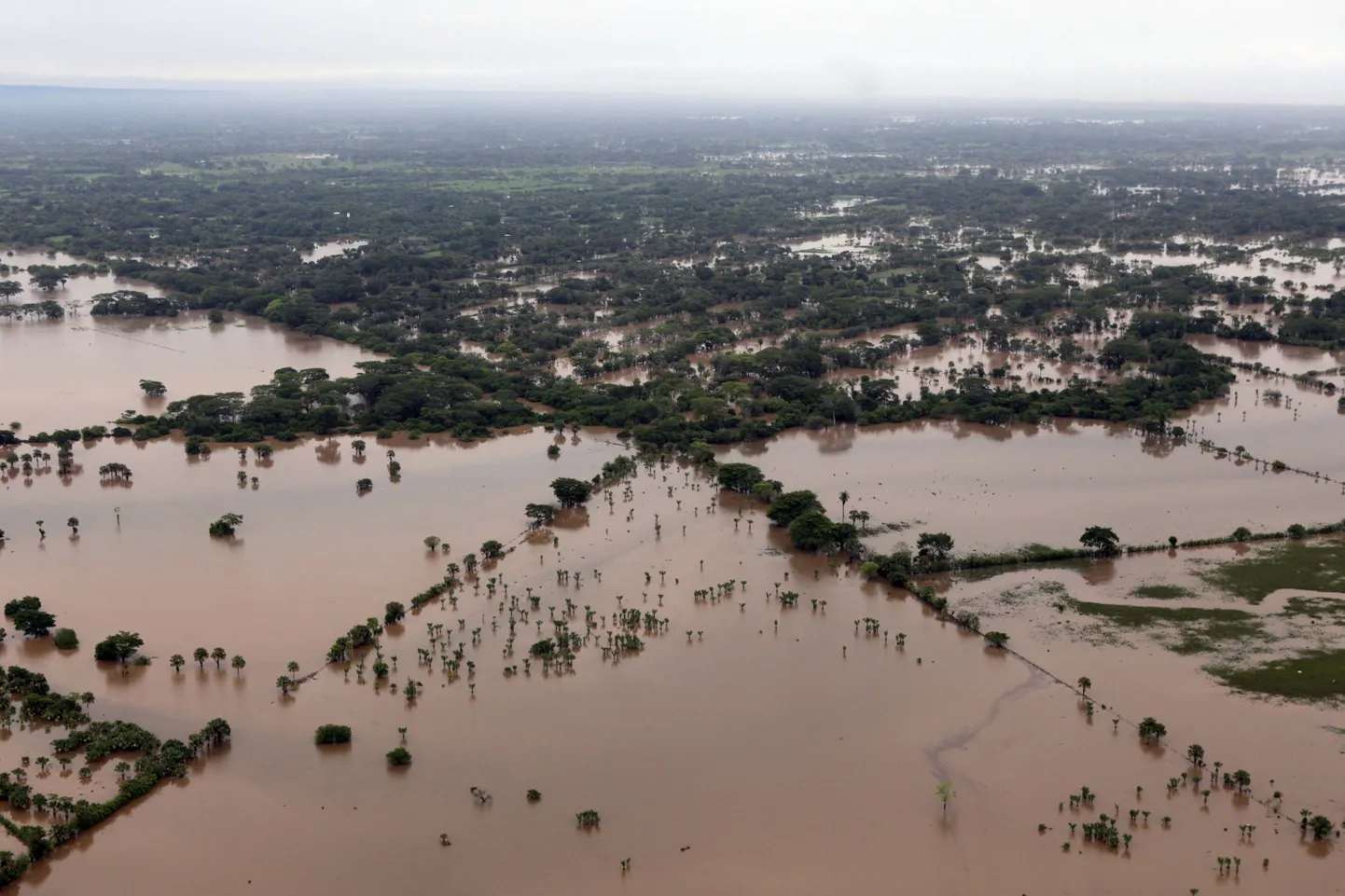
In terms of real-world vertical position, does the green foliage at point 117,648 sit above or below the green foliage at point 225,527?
below

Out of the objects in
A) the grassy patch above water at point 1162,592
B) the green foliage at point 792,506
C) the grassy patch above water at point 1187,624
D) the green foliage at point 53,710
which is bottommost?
the green foliage at point 53,710

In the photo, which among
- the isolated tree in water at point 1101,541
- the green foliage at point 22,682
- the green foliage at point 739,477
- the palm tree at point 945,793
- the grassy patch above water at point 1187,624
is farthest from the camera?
the green foliage at point 739,477

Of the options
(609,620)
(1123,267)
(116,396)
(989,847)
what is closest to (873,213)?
(1123,267)

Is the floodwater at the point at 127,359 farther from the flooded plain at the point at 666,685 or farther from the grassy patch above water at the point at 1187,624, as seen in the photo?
the grassy patch above water at the point at 1187,624

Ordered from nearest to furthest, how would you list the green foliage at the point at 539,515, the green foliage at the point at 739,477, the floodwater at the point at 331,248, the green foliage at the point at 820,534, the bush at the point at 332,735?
1. the bush at the point at 332,735
2. the green foliage at the point at 820,534
3. the green foliage at the point at 539,515
4. the green foliage at the point at 739,477
5. the floodwater at the point at 331,248

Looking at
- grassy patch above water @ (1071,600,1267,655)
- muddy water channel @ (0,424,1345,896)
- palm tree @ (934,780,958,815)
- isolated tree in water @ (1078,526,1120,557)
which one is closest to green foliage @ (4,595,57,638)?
muddy water channel @ (0,424,1345,896)

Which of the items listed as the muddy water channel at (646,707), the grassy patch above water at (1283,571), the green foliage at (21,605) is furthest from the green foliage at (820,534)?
the green foliage at (21,605)

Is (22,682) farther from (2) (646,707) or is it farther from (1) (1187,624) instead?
(1) (1187,624)

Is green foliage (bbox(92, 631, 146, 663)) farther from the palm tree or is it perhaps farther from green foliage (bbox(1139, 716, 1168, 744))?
green foliage (bbox(1139, 716, 1168, 744))
